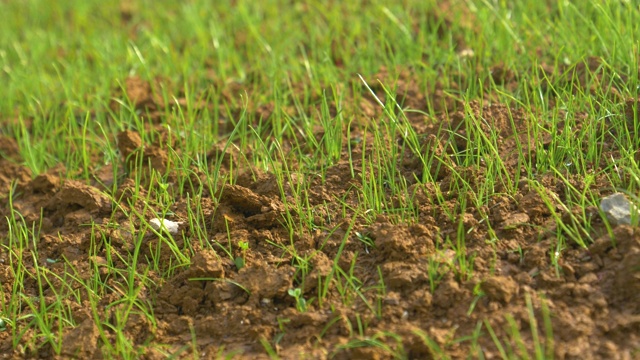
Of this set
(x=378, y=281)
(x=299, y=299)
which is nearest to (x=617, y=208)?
(x=378, y=281)

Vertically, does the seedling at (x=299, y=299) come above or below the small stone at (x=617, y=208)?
below

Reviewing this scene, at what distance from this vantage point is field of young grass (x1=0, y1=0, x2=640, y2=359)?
7.89ft

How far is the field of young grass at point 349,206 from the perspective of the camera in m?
2.41

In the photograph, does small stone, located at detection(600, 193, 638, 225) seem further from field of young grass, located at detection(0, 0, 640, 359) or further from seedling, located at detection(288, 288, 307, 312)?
seedling, located at detection(288, 288, 307, 312)

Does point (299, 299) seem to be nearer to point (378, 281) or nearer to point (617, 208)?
point (378, 281)

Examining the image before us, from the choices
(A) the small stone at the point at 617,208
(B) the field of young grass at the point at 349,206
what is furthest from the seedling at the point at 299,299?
(A) the small stone at the point at 617,208

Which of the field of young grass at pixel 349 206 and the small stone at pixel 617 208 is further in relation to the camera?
the small stone at pixel 617 208

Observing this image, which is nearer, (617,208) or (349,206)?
(617,208)

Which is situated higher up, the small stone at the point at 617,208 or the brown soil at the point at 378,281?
the small stone at the point at 617,208

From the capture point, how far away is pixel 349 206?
112 inches

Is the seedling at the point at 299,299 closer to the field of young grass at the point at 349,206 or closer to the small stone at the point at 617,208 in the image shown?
the field of young grass at the point at 349,206

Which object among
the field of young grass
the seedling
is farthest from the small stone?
the seedling

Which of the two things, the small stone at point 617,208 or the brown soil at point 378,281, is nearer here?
the brown soil at point 378,281

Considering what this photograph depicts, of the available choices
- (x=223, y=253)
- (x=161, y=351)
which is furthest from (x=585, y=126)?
(x=161, y=351)
